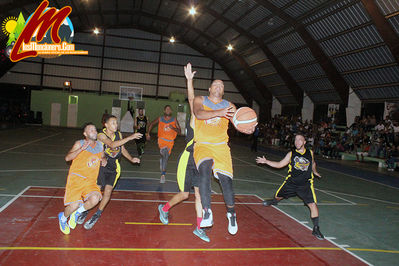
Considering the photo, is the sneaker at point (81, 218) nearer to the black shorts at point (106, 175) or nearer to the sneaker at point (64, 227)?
the sneaker at point (64, 227)

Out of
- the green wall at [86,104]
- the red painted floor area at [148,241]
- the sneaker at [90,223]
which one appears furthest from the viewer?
the green wall at [86,104]

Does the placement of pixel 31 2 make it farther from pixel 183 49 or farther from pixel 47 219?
pixel 47 219

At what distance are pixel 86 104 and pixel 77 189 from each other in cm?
3221

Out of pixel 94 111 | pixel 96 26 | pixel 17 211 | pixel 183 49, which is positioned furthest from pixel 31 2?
pixel 17 211

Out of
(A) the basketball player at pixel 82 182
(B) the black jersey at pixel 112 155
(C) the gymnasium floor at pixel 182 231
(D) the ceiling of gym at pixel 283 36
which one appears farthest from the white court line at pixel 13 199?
(D) the ceiling of gym at pixel 283 36

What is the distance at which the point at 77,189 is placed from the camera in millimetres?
4879

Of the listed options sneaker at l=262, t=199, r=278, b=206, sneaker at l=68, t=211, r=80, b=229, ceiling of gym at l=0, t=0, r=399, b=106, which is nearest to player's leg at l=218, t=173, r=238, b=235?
sneaker at l=68, t=211, r=80, b=229

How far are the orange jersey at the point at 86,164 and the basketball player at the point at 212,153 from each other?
63.1 inches

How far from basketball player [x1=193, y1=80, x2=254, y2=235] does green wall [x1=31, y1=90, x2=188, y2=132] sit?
30590mm

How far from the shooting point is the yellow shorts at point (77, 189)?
484 cm

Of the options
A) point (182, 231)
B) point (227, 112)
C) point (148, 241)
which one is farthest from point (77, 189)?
point (227, 112)

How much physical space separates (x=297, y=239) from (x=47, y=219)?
409 cm

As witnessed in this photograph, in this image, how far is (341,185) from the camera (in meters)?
11.3

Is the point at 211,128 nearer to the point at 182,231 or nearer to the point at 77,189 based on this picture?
the point at 182,231
